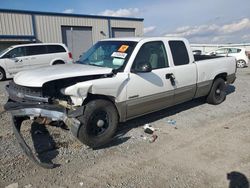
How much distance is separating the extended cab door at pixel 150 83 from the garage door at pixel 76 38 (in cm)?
1800

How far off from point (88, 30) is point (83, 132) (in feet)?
67.1

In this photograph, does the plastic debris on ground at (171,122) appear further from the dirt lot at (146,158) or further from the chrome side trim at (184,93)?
the chrome side trim at (184,93)

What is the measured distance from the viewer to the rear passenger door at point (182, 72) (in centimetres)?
542

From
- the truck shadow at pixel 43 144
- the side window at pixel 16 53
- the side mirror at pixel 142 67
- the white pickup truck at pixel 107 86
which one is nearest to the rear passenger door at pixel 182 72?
the white pickup truck at pixel 107 86

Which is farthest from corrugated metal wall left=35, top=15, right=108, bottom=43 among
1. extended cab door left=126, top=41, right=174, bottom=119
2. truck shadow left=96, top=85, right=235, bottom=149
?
extended cab door left=126, top=41, right=174, bottom=119

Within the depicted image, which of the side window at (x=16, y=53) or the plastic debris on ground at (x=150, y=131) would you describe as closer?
the plastic debris on ground at (x=150, y=131)

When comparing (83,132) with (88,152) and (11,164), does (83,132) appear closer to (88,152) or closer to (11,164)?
(88,152)

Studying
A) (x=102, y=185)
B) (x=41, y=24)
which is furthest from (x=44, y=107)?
(x=41, y=24)

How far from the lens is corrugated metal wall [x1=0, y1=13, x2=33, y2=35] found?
18.2 m

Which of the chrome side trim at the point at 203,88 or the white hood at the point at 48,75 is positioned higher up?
the white hood at the point at 48,75

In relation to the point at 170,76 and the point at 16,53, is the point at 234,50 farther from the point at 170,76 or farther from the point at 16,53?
the point at 170,76

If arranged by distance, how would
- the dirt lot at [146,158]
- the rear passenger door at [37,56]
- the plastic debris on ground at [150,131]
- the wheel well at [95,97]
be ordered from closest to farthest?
the dirt lot at [146,158]
the wheel well at [95,97]
the plastic debris on ground at [150,131]
the rear passenger door at [37,56]

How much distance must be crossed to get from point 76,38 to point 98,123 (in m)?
19.4

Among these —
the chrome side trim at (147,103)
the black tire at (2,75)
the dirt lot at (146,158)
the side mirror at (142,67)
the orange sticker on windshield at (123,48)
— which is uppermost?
the orange sticker on windshield at (123,48)
